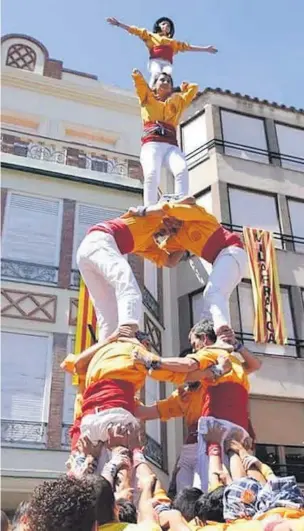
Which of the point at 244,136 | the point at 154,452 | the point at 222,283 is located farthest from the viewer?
the point at 244,136

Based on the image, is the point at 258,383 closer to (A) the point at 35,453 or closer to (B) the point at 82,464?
(A) the point at 35,453

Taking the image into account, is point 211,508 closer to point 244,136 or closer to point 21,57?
point 244,136

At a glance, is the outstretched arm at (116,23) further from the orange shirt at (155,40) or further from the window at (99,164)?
the window at (99,164)

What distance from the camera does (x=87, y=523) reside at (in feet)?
7.61

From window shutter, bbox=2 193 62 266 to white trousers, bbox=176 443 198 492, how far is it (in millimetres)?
8568

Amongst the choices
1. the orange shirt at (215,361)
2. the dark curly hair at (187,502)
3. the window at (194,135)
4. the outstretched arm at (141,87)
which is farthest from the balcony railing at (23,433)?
the window at (194,135)

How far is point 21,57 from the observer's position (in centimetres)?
2005

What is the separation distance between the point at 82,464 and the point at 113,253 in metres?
1.80

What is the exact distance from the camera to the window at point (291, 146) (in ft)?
61.8

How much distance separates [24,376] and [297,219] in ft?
30.4

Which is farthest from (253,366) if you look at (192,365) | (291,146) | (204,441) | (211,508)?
(291,146)

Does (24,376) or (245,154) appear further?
(245,154)

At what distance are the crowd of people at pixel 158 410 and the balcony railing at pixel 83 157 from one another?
26.2 ft

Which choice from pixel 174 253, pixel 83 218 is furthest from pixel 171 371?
pixel 83 218
